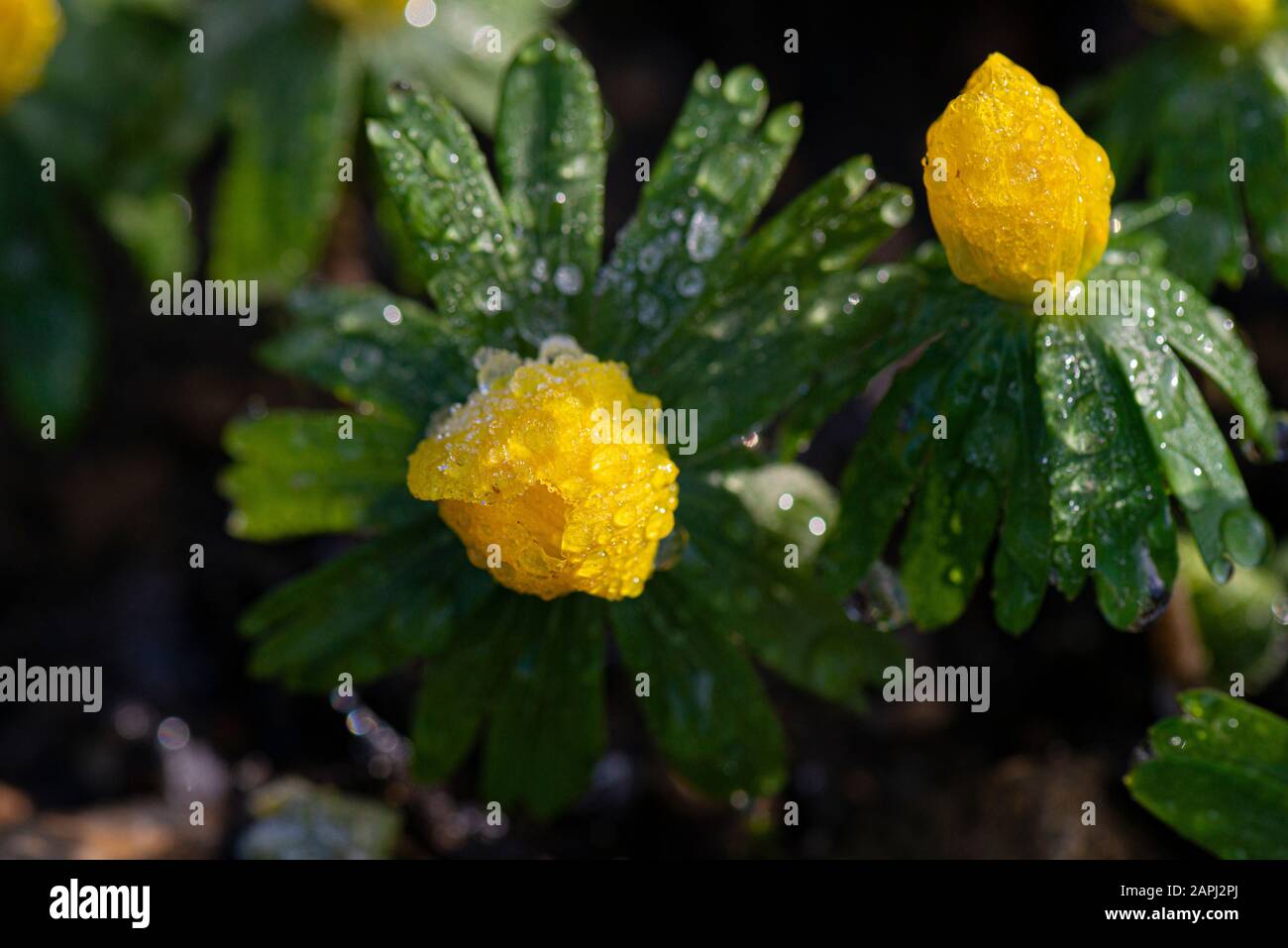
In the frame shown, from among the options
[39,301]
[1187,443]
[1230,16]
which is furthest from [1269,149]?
[39,301]

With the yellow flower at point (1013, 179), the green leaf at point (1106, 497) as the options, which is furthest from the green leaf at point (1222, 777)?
the yellow flower at point (1013, 179)

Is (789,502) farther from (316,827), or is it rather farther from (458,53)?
(458,53)

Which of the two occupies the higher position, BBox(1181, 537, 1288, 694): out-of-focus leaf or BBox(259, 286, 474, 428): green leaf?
BBox(259, 286, 474, 428): green leaf

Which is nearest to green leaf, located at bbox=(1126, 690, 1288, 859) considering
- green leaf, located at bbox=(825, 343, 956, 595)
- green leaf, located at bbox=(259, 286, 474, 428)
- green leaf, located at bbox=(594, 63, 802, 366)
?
green leaf, located at bbox=(825, 343, 956, 595)

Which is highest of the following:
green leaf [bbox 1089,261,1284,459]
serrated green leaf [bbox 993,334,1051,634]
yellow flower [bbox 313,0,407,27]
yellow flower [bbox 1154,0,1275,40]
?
yellow flower [bbox 313,0,407,27]

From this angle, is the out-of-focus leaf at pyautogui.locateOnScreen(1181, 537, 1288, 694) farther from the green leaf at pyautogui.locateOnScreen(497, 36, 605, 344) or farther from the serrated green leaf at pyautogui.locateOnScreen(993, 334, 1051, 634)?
the green leaf at pyautogui.locateOnScreen(497, 36, 605, 344)

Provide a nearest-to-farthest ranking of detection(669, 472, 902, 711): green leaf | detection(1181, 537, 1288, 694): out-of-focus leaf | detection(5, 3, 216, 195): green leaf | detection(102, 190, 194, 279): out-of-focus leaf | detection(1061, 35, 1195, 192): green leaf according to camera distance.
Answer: detection(669, 472, 902, 711): green leaf < detection(1061, 35, 1195, 192): green leaf < detection(1181, 537, 1288, 694): out-of-focus leaf < detection(5, 3, 216, 195): green leaf < detection(102, 190, 194, 279): out-of-focus leaf
